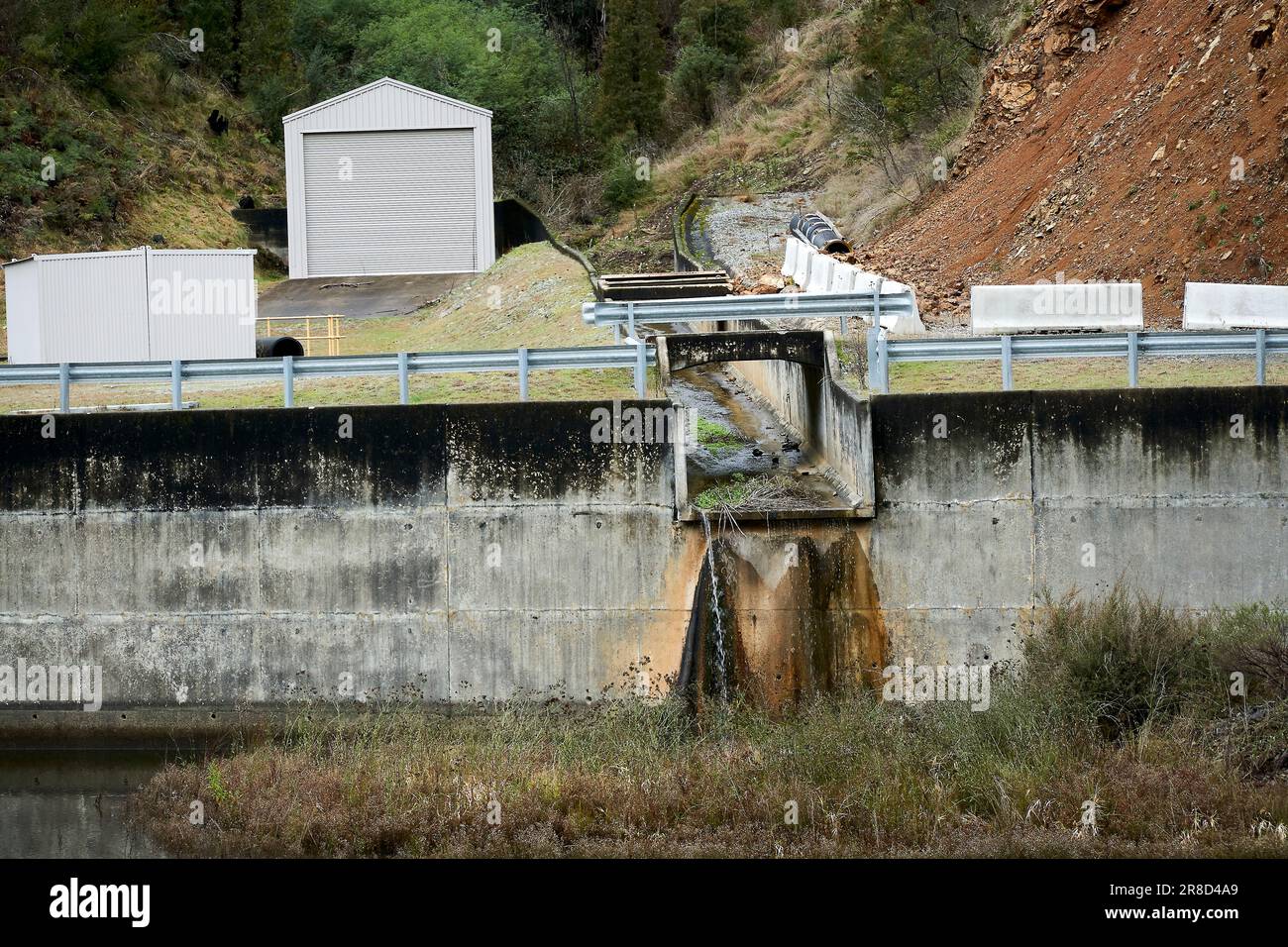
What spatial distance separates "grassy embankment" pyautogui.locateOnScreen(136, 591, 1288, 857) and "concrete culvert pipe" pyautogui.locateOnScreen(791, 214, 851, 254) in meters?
18.5

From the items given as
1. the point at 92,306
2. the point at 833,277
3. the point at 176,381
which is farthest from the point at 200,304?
the point at 833,277

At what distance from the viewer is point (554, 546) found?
1666 cm

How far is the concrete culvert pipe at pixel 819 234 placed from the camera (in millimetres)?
33094

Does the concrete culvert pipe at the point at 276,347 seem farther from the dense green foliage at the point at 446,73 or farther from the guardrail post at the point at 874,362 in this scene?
the dense green foliage at the point at 446,73

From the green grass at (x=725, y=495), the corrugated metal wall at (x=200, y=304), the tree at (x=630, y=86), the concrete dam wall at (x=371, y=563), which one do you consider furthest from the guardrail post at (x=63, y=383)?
the tree at (x=630, y=86)

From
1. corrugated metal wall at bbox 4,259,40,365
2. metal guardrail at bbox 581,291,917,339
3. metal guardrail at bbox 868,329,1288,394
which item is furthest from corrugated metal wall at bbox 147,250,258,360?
metal guardrail at bbox 868,329,1288,394

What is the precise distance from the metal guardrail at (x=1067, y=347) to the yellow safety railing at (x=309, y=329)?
14.0 metres

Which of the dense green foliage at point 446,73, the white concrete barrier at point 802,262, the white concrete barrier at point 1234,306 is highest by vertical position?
the dense green foliage at point 446,73

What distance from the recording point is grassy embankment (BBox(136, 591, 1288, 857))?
11.9 meters

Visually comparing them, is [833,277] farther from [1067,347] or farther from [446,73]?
[446,73]

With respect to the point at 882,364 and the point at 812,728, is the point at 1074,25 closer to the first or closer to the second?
the point at 882,364

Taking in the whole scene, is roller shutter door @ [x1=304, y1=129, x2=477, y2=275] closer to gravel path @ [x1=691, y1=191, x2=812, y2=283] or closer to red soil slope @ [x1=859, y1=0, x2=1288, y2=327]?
gravel path @ [x1=691, y1=191, x2=812, y2=283]

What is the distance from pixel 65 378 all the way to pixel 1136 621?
1232 centimetres
